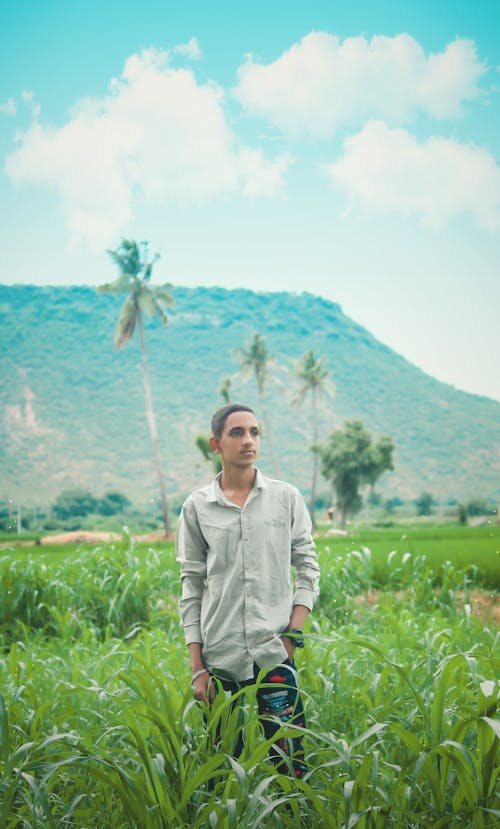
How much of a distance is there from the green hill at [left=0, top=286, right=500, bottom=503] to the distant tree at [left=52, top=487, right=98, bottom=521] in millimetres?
3315

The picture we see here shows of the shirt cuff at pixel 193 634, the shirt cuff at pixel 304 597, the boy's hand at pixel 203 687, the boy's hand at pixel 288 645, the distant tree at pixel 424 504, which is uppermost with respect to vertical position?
the shirt cuff at pixel 304 597

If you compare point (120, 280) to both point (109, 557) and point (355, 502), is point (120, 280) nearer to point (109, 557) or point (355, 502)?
point (355, 502)

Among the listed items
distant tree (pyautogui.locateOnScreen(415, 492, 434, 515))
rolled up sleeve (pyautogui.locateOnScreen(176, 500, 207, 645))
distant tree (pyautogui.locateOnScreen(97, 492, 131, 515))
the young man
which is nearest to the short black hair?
the young man

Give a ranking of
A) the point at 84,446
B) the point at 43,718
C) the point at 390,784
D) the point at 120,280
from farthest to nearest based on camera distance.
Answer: the point at 84,446 < the point at 120,280 < the point at 43,718 < the point at 390,784

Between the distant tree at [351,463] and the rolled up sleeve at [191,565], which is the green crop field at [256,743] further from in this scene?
the distant tree at [351,463]

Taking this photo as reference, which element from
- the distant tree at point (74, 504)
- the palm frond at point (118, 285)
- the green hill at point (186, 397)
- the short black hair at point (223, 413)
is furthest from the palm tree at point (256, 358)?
the short black hair at point (223, 413)

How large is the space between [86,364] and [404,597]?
5678 centimetres

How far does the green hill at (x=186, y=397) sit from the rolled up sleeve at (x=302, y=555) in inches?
1363

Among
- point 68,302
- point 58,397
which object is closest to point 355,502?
point 58,397

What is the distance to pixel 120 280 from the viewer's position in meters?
24.1

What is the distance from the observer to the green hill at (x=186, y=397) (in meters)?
44.2

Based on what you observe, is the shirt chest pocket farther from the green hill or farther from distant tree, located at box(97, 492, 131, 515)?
distant tree, located at box(97, 492, 131, 515)

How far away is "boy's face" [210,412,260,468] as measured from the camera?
196 centimetres

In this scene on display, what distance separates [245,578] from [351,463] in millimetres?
26388
